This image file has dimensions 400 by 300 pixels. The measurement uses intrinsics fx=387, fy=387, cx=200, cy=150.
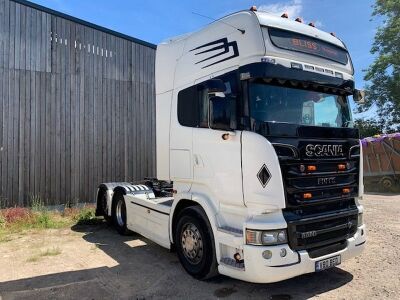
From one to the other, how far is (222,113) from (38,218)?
637 cm

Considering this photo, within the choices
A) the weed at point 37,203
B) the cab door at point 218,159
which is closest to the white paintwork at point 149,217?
the cab door at point 218,159

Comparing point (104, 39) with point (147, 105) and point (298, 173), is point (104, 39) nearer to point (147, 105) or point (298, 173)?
point (147, 105)

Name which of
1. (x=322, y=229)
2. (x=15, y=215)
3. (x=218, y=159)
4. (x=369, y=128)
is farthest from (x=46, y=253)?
(x=369, y=128)

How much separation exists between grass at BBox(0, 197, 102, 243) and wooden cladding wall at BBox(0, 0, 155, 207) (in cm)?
62

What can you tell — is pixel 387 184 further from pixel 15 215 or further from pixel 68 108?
pixel 15 215

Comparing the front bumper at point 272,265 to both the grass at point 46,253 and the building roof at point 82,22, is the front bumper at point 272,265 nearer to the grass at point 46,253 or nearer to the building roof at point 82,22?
the grass at point 46,253

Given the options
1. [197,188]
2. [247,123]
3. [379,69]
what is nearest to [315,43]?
[247,123]

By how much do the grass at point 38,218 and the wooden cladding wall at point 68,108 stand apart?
0.62 m

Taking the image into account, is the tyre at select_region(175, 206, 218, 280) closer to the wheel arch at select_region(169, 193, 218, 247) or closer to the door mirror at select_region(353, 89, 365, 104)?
the wheel arch at select_region(169, 193, 218, 247)

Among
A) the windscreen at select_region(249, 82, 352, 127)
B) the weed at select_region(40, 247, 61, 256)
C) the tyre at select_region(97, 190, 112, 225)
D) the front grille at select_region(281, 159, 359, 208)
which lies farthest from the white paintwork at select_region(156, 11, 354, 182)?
the tyre at select_region(97, 190, 112, 225)

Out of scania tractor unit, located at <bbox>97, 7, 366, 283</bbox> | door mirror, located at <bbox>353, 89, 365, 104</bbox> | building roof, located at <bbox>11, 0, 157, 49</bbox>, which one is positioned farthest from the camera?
building roof, located at <bbox>11, 0, 157, 49</bbox>

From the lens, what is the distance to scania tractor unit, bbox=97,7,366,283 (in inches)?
185

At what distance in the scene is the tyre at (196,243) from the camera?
17.5 feet

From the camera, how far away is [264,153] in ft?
15.3
